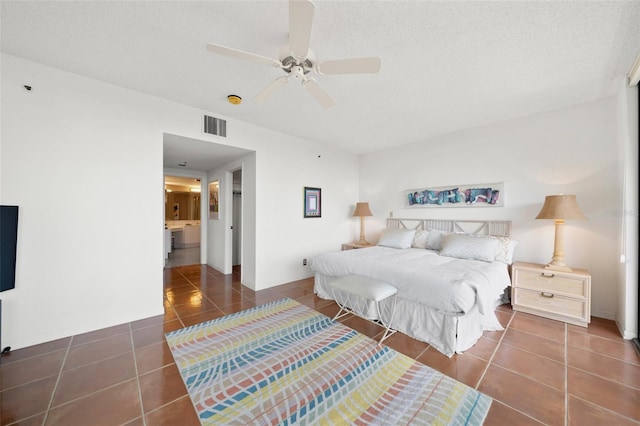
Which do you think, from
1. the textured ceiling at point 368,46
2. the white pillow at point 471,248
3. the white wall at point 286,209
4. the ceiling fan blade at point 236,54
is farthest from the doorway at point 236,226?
the white pillow at point 471,248

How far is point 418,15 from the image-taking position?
1687 mm

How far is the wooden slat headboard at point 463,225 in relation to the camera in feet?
11.8

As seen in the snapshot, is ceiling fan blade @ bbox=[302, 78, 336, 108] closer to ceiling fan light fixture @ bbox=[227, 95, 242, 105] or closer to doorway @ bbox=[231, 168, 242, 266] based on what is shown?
ceiling fan light fixture @ bbox=[227, 95, 242, 105]

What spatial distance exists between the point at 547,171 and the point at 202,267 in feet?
21.9

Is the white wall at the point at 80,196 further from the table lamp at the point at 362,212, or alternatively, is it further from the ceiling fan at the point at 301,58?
the table lamp at the point at 362,212

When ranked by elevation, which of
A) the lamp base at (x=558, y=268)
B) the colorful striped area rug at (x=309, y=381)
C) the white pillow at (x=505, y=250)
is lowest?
the colorful striped area rug at (x=309, y=381)

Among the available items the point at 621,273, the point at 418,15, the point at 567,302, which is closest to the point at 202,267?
the point at 418,15

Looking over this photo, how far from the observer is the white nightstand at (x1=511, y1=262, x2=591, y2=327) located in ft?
8.65

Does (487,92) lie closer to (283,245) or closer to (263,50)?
(263,50)

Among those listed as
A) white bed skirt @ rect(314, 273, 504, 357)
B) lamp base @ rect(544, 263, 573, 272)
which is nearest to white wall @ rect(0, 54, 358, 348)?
white bed skirt @ rect(314, 273, 504, 357)

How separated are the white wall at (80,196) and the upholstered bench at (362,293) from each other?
237cm

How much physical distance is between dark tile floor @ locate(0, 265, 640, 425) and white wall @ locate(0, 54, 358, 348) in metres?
0.33

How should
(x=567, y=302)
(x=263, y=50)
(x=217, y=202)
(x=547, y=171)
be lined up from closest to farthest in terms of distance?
1. (x=263, y=50)
2. (x=567, y=302)
3. (x=547, y=171)
4. (x=217, y=202)

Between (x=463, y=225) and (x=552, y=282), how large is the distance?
1398 millimetres
